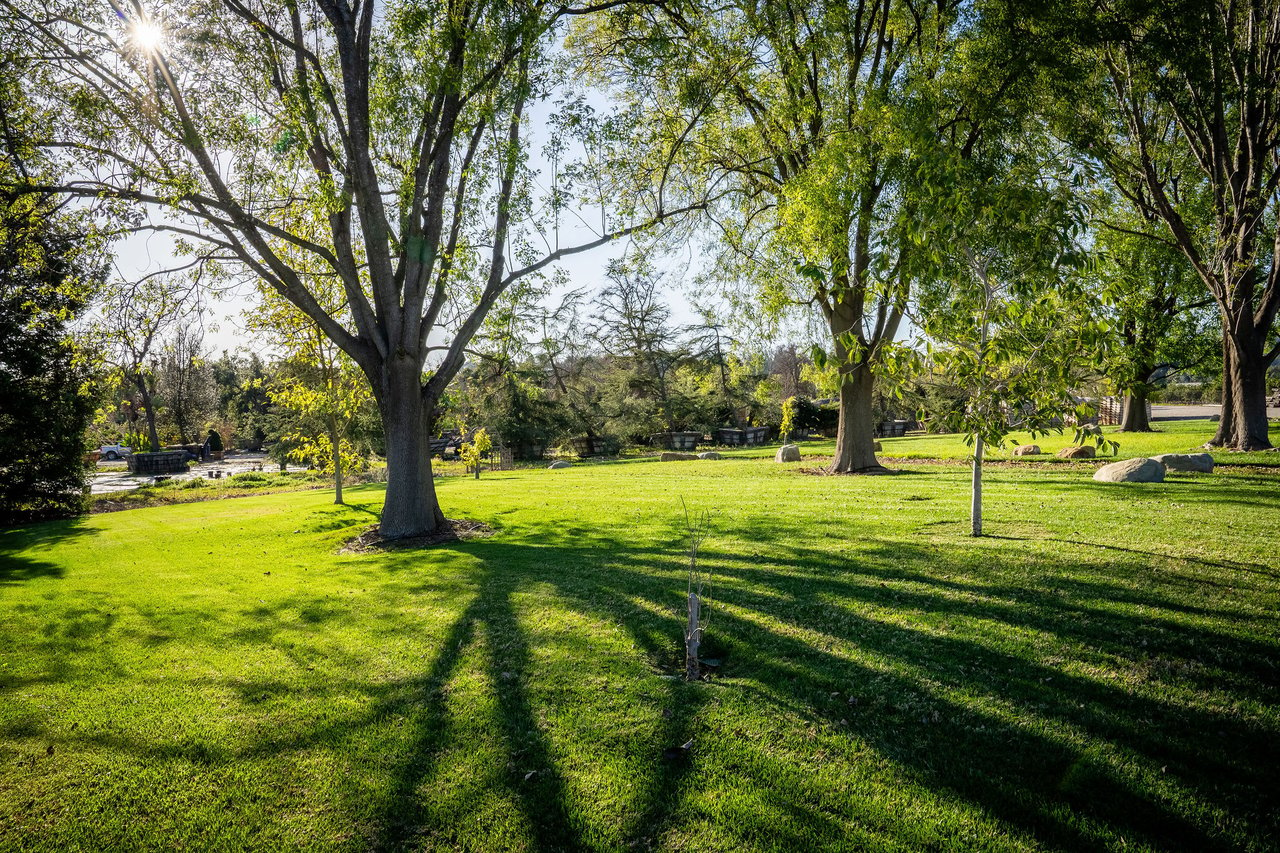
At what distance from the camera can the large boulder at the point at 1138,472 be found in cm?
1122

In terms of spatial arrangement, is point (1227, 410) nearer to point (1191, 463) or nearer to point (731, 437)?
point (1191, 463)

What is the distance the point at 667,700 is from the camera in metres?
3.80

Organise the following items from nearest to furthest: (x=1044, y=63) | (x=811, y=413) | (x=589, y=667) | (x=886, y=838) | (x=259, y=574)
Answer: (x=886, y=838) → (x=589, y=667) → (x=259, y=574) → (x=1044, y=63) → (x=811, y=413)

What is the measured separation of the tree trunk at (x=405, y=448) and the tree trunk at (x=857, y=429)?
1033 centimetres

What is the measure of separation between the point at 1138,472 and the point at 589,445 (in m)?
24.7

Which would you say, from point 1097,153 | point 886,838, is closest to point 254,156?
point 886,838

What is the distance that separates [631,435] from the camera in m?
33.3

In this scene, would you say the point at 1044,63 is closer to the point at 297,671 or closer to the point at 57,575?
the point at 297,671

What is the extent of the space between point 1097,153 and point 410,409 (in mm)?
17113

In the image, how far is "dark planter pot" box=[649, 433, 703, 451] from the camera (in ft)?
106

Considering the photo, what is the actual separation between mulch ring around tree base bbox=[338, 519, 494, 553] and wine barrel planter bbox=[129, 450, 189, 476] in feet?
92.2

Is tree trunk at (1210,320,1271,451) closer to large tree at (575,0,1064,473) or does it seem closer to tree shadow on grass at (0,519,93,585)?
large tree at (575,0,1064,473)

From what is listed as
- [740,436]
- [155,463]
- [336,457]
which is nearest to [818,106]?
[336,457]

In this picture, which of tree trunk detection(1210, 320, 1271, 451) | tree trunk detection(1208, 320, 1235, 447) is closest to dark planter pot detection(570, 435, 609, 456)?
tree trunk detection(1208, 320, 1235, 447)
